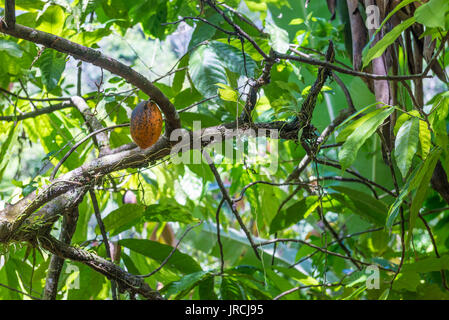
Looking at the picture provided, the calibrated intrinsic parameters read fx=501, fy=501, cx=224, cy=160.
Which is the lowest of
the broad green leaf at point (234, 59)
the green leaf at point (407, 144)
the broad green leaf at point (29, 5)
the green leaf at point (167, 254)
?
the green leaf at point (167, 254)

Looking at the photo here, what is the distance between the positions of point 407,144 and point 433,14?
189 mm

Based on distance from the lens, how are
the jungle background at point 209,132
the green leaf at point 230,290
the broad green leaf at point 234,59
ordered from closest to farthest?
the jungle background at point 209,132
the broad green leaf at point 234,59
the green leaf at point 230,290

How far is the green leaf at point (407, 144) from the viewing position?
0.72m

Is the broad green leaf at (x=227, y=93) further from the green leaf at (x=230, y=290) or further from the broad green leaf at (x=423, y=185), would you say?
the green leaf at (x=230, y=290)

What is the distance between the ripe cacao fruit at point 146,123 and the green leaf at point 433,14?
19.1 inches

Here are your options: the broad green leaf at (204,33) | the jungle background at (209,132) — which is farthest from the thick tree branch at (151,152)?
the broad green leaf at (204,33)

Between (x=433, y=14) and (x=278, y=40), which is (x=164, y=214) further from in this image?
(x=433, y=14)

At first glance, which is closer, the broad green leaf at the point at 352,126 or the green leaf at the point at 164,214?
the broad green leaf at the point at 352,126

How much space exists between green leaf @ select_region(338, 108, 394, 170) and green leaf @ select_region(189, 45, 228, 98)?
42cm

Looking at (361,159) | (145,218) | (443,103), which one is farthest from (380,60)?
(361,159)

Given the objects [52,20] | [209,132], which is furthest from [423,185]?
[52,20]

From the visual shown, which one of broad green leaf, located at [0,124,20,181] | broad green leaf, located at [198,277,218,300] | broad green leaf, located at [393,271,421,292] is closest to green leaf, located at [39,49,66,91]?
broad green leaf, located at [0,124,20,181]

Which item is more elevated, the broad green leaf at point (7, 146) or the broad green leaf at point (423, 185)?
the broad green leaf at point (7, 146)

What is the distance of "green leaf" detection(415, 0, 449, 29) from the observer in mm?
623
